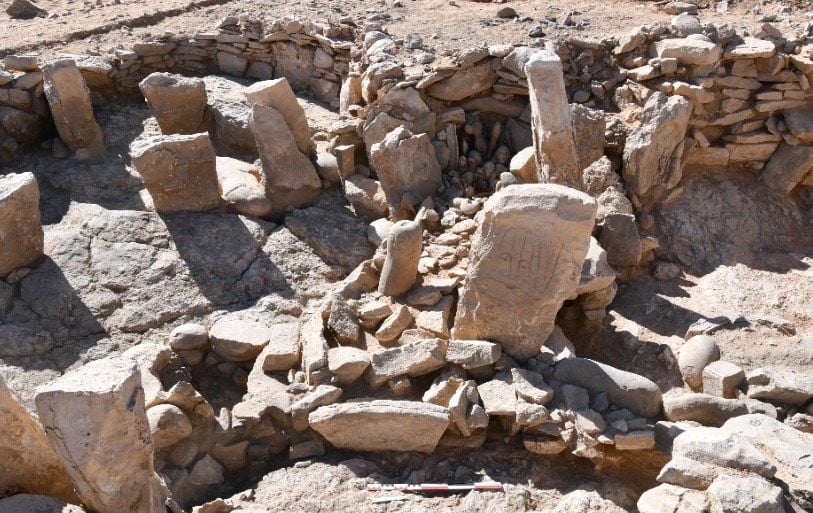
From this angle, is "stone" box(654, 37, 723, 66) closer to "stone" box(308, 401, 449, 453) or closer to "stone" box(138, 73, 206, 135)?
"stone" box(308, 401, 449, 453)

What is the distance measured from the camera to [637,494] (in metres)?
4.48

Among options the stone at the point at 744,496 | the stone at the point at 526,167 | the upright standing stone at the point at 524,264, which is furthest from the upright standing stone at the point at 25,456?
the stone at the point at 526,167

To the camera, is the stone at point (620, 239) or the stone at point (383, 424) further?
the stone at point (620, 239)

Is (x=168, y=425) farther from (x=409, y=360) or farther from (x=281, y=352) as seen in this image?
(x=409, y=360)

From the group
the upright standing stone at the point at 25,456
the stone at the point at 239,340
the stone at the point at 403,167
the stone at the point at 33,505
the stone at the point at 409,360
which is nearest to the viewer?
the stone at the point at 33,505

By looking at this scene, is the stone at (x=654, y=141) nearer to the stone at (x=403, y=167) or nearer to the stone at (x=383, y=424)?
the stone at (x=403, y=167)

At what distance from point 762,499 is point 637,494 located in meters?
0.85

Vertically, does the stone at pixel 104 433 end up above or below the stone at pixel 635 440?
above

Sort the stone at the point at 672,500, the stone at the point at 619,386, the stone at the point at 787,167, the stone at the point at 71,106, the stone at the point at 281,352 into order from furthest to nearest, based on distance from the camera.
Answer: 1. the stone at the point at 71,106
2. the stone at the point at 787,167
3. the stone at the point at 281,352
4. the stone at the point at 619,386
5. the stone at the point at 672,500

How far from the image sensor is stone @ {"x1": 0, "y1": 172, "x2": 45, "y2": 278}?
20.0 ft

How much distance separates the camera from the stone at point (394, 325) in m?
5.42

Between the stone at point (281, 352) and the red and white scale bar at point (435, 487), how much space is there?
1.16 meters

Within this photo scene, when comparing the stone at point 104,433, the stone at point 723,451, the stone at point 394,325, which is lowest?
the stone at point 394,325

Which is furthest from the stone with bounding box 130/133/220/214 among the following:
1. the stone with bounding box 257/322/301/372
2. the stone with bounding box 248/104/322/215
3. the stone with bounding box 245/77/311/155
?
the stone with bounding box 257/322/301/372
